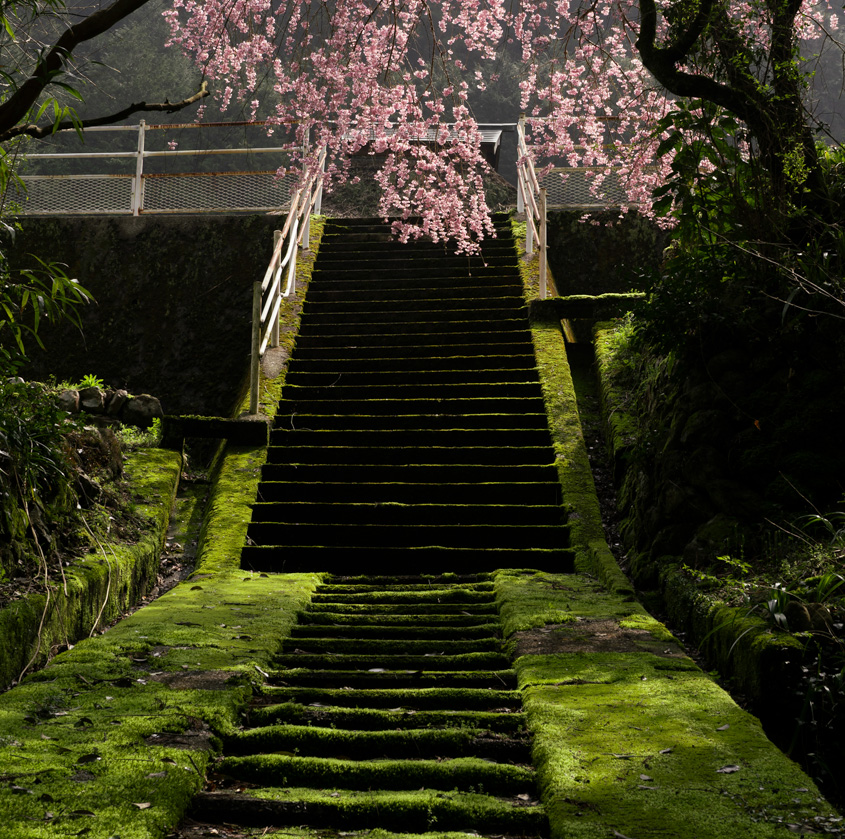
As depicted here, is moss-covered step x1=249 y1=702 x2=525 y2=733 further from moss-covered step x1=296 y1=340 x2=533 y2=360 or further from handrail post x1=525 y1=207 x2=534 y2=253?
handrail post x1=525 y1=207 x2=534 y2=253

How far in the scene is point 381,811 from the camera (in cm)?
241

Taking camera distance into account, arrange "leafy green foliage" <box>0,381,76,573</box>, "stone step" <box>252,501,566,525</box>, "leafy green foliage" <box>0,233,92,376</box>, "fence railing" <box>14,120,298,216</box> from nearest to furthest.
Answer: "leafy green foliage" <box>0,233,92,376</box>
"leafy green foliage" <box>0,381,76,573</box>
"stone step" <box>252,501,566,525</box>
"fence railing" <box>14,120,298,216</box>

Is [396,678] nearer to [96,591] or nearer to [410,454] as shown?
[96,591]

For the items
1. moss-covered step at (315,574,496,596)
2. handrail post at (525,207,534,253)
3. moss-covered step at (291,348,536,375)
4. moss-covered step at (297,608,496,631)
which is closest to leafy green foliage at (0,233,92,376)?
moss-covered step at (297,608,496,631)

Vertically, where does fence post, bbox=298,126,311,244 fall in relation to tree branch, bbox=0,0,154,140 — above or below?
above

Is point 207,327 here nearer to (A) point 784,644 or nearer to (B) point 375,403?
(B) point 375,403

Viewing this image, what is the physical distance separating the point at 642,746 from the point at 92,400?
5964 mm

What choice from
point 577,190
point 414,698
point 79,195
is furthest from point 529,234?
point 414,698

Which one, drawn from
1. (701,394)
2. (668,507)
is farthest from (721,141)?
(668,507)

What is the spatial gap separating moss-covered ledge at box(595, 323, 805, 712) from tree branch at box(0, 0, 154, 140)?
3.25 meters

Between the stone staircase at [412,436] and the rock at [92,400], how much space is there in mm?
1556

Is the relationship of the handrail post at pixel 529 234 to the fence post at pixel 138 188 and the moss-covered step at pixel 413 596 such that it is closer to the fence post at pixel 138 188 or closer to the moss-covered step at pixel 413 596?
the fence post at pixel 138 188

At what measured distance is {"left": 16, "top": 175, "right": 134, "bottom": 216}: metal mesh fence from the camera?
11.8 m

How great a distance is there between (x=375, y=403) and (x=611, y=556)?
2919 mm
